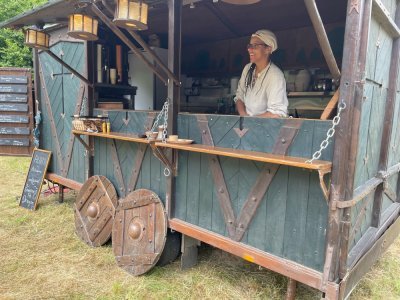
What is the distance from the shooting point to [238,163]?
289 cm

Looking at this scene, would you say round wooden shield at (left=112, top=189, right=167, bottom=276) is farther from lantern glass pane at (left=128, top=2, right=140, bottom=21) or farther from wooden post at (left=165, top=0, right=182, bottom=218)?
lantern glass pane at (left=128, top=2, right=140, bottom=21)

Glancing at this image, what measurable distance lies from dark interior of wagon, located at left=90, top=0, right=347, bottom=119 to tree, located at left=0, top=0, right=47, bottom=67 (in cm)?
911

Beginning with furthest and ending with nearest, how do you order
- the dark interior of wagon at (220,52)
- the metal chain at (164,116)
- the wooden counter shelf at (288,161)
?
the dark interior of wagon at (220,52) → the metal chain at (164,116) → the wooden counter shelf at (288,161)

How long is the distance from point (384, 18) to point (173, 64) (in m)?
1.91

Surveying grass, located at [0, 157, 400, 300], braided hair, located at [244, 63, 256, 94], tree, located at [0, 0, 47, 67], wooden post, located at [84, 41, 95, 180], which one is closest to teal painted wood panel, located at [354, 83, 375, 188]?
braided hair, located at [244, 63, 256, 94]

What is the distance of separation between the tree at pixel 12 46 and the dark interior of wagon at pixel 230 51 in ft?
29.9

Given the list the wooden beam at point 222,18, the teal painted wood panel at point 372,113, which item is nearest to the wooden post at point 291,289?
the teal painted wood panel at point 372,113

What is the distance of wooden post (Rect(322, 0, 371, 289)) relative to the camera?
83.9 inches

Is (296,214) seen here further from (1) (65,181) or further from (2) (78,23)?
(1) (65,181)

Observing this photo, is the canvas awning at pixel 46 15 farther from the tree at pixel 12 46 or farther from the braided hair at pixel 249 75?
the tree at pixel 12 46

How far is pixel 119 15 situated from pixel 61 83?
3.23 m

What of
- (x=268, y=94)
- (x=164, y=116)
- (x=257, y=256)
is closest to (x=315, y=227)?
(x=257, y=256)

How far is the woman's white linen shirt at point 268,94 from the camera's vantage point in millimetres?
2926

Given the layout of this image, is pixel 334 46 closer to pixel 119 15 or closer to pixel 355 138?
pixel 355 138
